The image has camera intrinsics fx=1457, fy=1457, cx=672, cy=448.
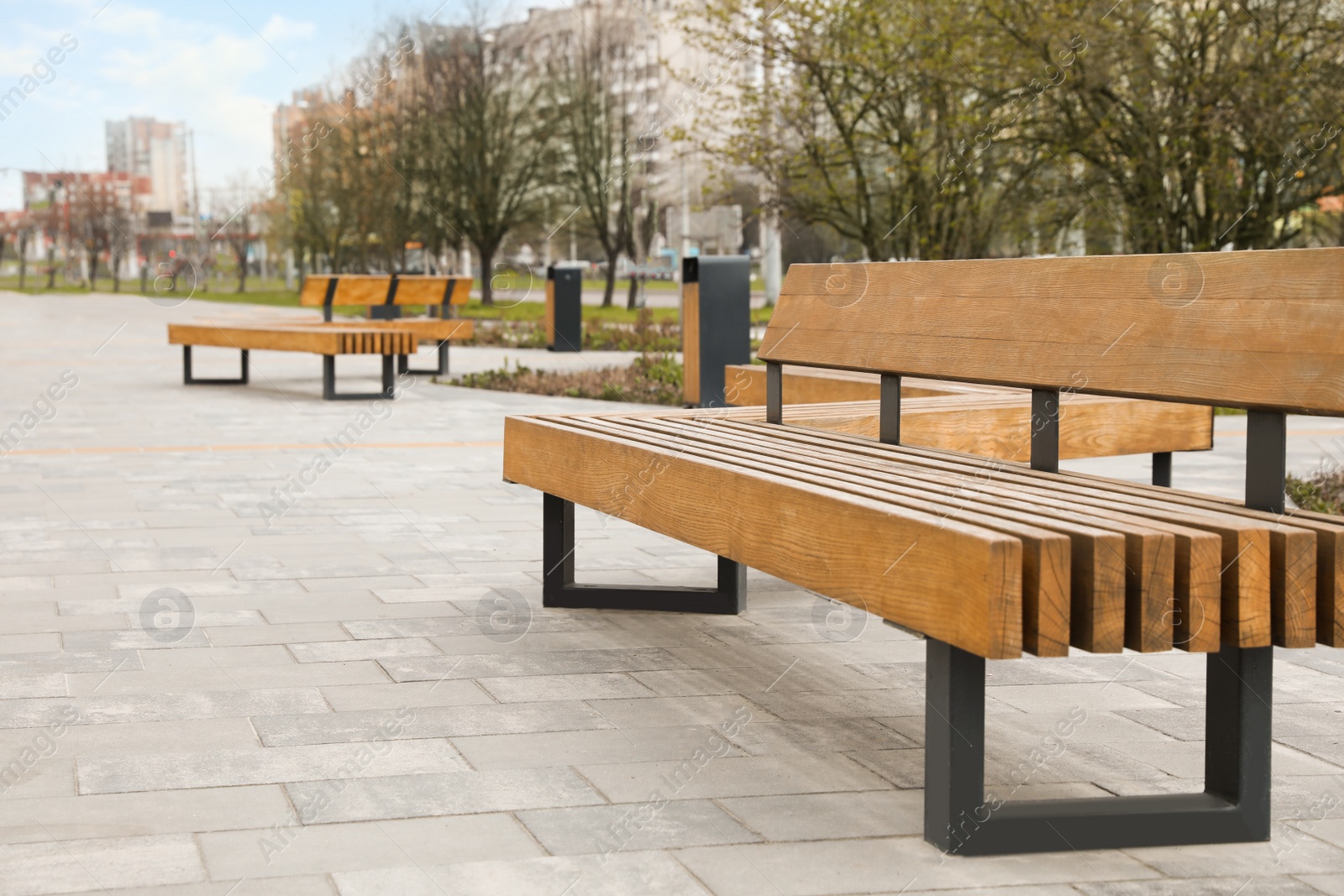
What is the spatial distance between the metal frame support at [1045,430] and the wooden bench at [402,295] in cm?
1063

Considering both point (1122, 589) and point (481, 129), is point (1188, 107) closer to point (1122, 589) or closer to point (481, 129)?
point (1122, 589)

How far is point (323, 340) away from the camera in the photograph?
11734 millimetres

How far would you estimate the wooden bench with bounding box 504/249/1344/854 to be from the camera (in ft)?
8.10

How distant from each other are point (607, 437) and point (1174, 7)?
12.4 meters

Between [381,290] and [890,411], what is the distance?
11.1 m

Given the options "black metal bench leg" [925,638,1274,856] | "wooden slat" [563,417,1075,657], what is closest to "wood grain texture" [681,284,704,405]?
"wooden slat" [563,417,1075,657]

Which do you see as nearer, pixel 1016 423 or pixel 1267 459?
pixel 1267 459

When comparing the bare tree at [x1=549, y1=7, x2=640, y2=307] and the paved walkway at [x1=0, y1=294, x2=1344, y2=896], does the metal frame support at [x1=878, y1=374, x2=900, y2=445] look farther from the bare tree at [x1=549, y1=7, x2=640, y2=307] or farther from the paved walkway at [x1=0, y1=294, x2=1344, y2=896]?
the bare tree at [x1=549, y1=7, x2=640, y2=307]

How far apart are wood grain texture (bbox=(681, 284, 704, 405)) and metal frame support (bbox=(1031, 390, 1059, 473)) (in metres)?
7.63

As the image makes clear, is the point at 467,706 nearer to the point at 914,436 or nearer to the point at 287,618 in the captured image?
the point at 287,618

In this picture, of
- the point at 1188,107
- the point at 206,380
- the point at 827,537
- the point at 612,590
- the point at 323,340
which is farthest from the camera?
the point at 1188,107

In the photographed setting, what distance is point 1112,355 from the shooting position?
3168mm

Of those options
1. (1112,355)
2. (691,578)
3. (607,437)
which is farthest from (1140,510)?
(691,578)

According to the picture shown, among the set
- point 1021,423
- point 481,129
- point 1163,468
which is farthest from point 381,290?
point 481,129
